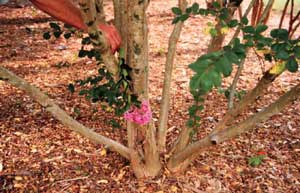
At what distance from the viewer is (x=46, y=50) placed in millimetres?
3918

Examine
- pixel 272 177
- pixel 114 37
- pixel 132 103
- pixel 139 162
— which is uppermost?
pixel 114 37

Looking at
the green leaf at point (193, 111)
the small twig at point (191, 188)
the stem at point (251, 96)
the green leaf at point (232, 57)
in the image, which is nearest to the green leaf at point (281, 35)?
the green leaf at point (232, 57)

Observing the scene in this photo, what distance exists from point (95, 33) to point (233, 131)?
0.66 meters

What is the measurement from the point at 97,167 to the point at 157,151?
374 millimetres

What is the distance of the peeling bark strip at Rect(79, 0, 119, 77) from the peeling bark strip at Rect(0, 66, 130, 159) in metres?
0.30

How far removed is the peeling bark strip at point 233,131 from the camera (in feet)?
4.39

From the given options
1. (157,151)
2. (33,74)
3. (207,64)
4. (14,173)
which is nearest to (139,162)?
(157,151)

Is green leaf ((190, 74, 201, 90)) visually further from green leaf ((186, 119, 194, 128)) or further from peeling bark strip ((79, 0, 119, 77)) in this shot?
green leaf ((186, 119, 194, 128))

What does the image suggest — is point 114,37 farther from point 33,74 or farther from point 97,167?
point 33,74

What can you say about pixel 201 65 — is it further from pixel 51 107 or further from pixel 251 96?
pixel 51 107

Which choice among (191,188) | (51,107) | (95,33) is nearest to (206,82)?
(95,33)

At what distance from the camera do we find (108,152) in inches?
85.7

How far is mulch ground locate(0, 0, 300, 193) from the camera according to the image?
1978mm

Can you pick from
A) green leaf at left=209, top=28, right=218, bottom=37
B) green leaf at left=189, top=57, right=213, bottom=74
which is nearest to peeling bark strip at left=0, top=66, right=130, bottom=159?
green leaf at left=209, top=28, right=218, bottom=37
